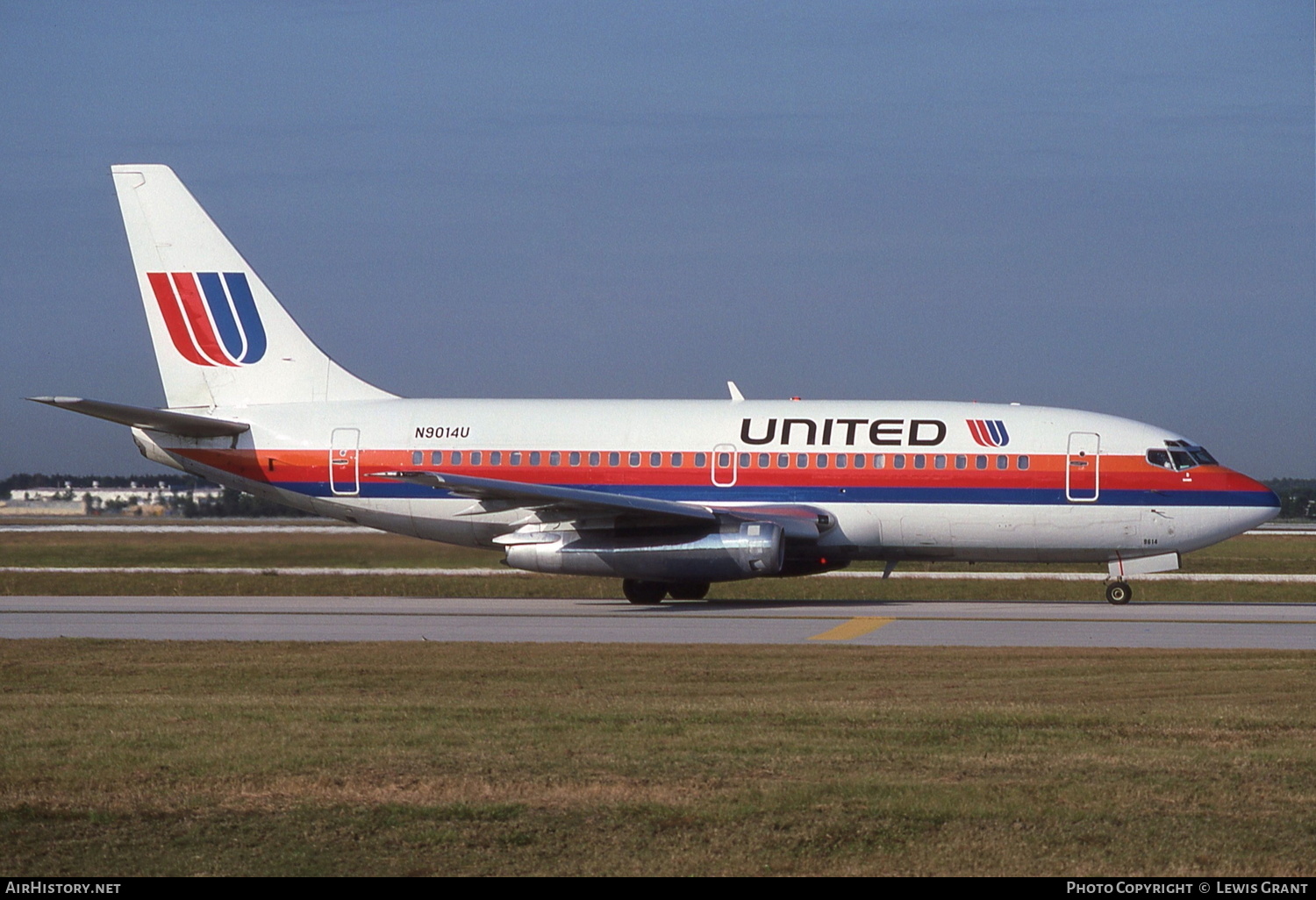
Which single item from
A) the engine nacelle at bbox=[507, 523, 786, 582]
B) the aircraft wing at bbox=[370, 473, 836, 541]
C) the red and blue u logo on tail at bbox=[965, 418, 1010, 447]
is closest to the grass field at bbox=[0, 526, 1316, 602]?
the aircraft wing at bbox=[370, 473, 836, 541]

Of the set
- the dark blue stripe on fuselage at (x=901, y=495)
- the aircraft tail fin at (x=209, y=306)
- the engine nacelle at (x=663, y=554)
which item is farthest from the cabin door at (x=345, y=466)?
the engine nacelle at (x=663, y=554)

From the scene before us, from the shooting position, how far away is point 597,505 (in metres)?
25.5

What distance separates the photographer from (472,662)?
650 inches

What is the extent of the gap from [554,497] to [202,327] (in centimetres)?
954

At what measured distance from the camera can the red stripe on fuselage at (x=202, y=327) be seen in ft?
97.7

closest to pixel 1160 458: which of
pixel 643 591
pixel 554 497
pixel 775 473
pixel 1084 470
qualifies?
pixel 1084 470

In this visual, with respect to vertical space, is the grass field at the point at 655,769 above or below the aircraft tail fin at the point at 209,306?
below

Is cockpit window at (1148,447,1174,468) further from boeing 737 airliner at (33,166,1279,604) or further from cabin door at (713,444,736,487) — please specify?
cabin door at (713,444,736,487)

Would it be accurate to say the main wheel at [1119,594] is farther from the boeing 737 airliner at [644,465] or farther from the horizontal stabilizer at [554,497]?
the horizontal stabilizer at [554,497]

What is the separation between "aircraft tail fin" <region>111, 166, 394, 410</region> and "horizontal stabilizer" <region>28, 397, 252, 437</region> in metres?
0.97

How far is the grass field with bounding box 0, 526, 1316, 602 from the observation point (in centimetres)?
3011

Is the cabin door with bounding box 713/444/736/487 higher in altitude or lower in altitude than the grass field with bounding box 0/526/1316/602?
higher

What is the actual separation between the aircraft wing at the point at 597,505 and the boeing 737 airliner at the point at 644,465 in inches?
2.0
